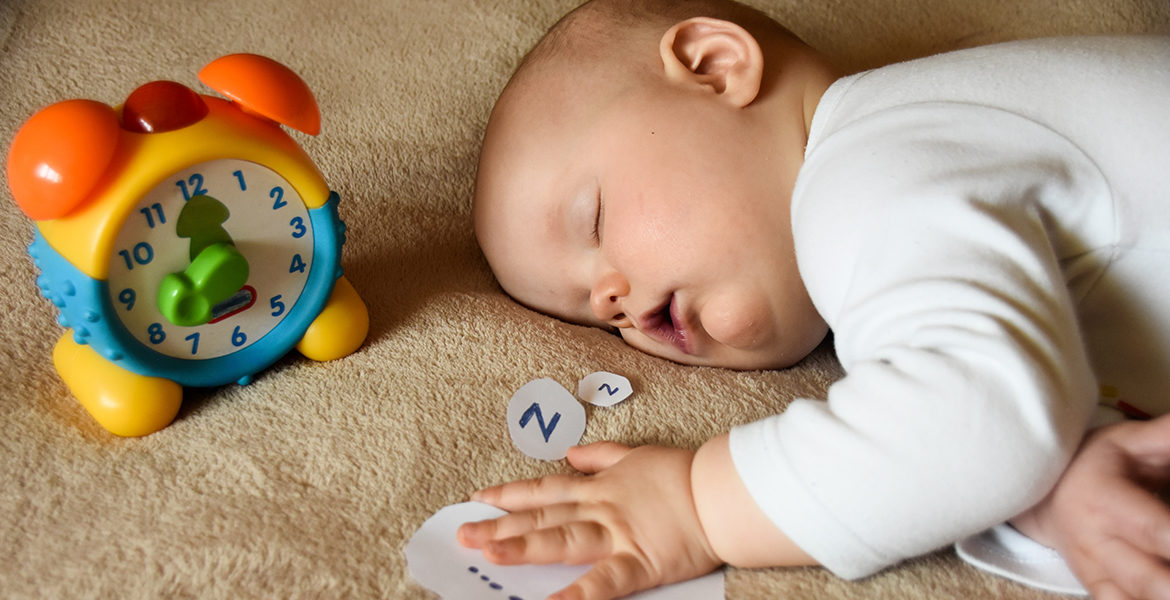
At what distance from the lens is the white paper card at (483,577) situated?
0.74 meters

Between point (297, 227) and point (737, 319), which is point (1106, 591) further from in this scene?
point (297, 227)

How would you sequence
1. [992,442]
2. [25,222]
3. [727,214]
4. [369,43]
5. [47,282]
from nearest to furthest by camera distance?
[992,442]
[47,282]
[727,214]
[25,222]
[369,43]

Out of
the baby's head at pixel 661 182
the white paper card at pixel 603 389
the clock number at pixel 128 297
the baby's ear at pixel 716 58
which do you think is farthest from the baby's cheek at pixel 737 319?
the clock number at pixel 128 297

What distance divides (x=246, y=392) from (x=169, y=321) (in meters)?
0.11

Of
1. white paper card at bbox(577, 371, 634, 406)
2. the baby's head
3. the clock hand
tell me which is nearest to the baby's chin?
the baby's head

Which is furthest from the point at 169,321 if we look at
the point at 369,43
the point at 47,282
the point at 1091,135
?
the point at 1091,135

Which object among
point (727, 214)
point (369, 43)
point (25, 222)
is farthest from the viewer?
point (369, 43)

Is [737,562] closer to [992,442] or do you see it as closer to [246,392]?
[992,442]

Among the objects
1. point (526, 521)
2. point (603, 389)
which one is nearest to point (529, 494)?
point (526, 521)

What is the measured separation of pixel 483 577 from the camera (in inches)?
29.8

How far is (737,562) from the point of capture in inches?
29.7

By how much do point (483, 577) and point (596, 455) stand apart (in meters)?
0.16

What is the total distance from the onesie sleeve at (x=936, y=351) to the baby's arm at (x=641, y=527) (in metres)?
0.03

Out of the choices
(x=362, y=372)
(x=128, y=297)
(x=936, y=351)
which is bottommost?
(x=362, y=372)
